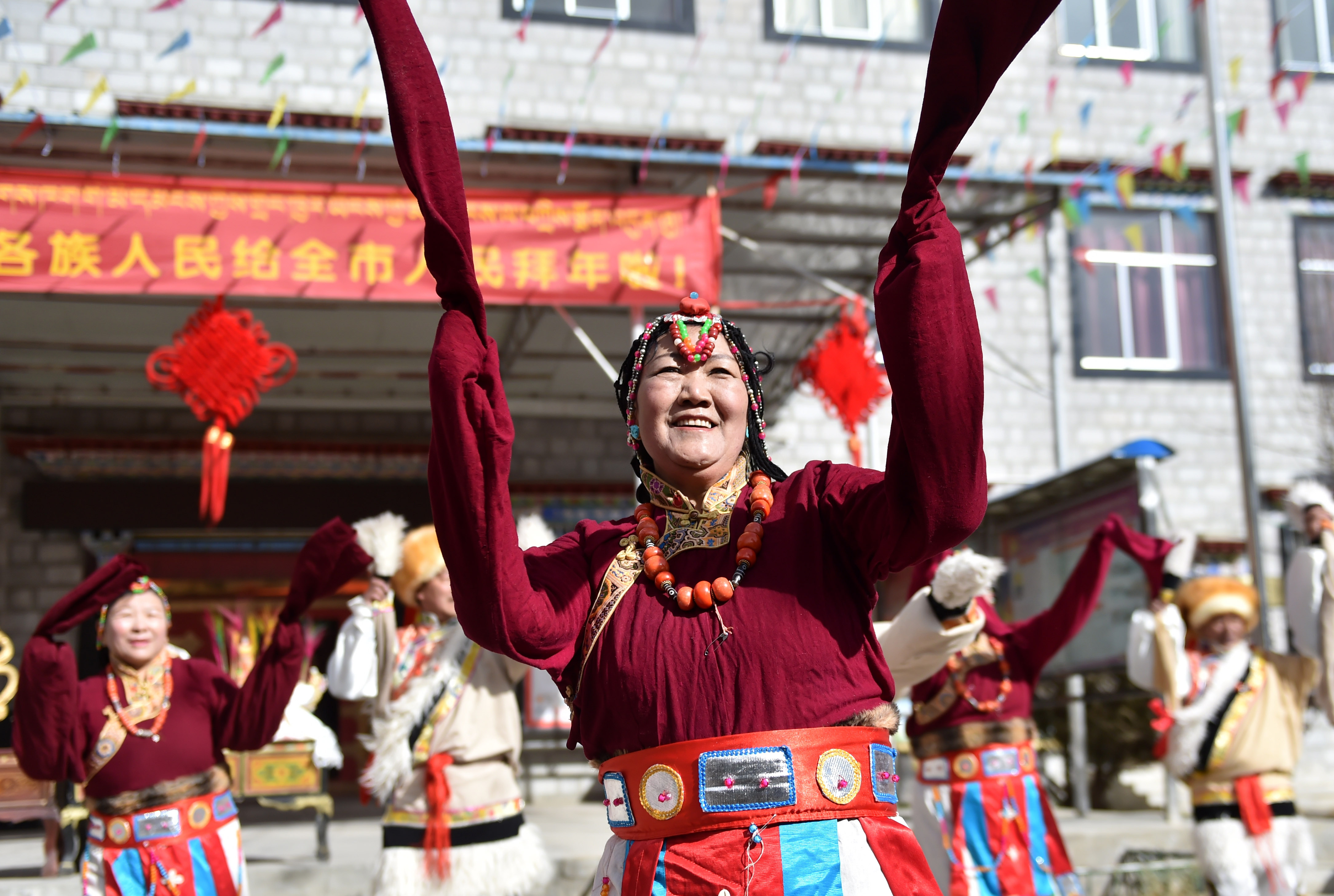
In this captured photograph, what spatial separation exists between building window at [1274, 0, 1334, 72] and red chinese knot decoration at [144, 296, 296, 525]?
9700mm

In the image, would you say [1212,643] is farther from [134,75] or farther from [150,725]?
[134,75]

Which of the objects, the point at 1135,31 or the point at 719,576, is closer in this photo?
the point at 719,576

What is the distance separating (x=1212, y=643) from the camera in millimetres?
5629

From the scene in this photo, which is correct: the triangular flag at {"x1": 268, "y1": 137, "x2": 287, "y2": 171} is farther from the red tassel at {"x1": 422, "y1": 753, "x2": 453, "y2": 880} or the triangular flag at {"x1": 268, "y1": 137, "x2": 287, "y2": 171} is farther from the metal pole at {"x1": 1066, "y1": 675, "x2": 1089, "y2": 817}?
the metal pole at {"x1": 1066, "y1": 675, "x2": 1089, "y2": 817}

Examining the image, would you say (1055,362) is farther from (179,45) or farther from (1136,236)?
(179,45)

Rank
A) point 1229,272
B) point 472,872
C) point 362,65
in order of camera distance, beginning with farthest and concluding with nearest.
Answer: point 362,65 → point 1229,272 → point 472,872

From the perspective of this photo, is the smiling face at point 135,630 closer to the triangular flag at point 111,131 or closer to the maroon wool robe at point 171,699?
the maroon wool robe at point 171,699

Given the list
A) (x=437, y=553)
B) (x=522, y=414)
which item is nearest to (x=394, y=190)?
(x=437, y=553)

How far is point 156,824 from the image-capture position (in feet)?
13.1

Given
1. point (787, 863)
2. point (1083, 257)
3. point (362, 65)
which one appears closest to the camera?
point (787, 863)

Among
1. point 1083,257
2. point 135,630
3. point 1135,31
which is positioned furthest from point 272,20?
point 1135,31

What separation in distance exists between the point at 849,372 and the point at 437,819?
426 centimetres

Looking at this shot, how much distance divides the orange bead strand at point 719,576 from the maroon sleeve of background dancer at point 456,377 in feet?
0.82

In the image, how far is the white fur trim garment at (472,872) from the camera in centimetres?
448
